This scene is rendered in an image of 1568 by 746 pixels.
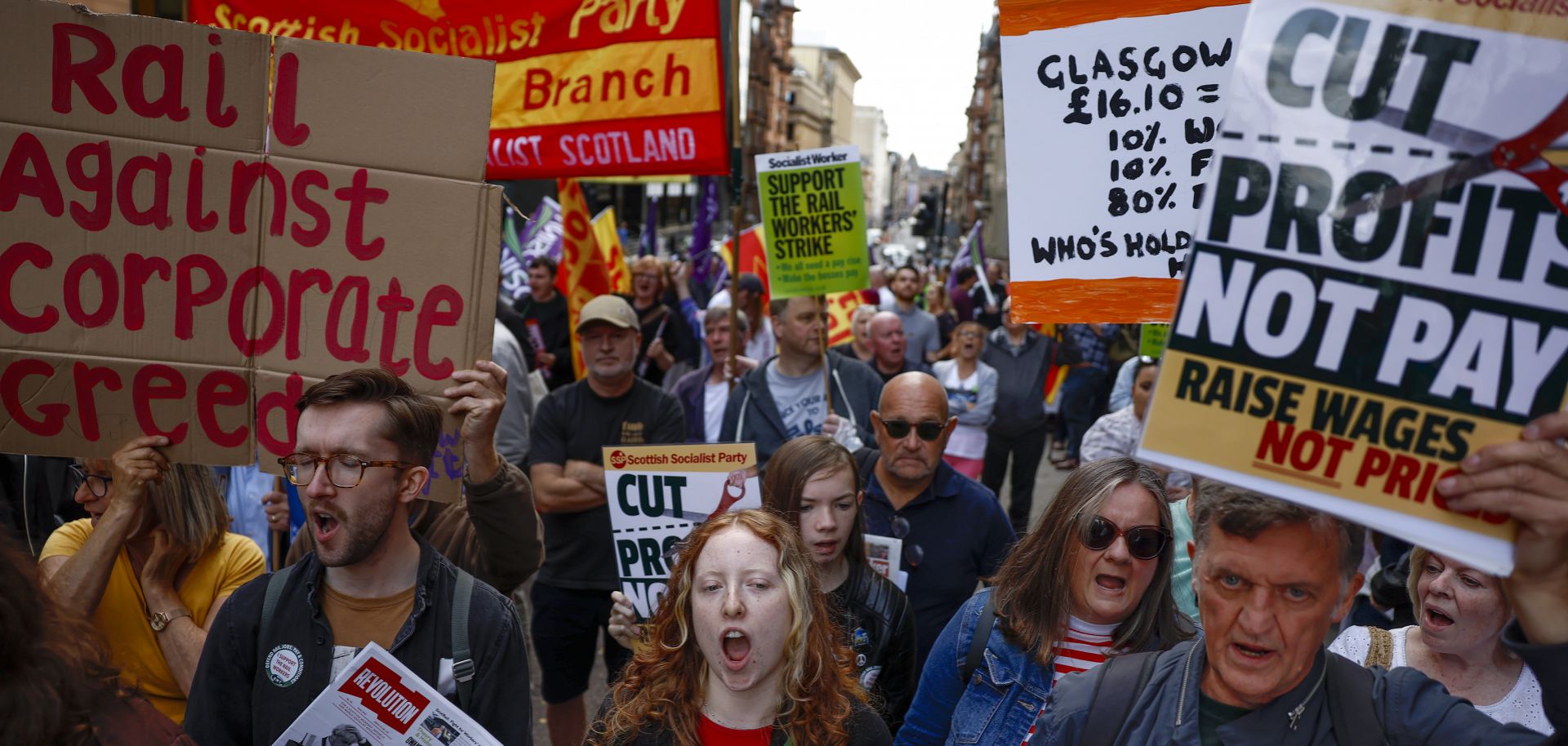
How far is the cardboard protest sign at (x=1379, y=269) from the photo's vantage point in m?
1.67

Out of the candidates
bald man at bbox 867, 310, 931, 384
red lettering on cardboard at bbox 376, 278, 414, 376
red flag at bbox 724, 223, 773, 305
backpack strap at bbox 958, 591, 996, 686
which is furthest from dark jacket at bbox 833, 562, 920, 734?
red flag at bbox 724, 223, 773, 305

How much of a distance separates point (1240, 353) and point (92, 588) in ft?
9.09

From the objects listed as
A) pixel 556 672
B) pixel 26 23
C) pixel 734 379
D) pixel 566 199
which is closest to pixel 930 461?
pixel 556 672

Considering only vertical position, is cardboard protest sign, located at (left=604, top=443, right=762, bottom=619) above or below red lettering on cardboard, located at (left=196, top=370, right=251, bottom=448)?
below

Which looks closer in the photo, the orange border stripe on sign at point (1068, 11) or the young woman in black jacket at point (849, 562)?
the orange border stripe on sign at point (1068, 11)

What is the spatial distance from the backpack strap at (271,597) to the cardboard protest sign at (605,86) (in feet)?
8.69

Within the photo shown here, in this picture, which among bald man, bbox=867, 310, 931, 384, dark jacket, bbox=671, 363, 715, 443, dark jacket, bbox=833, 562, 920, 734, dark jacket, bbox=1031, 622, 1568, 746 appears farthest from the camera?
bald man, bbox=867, 310, 931, 384

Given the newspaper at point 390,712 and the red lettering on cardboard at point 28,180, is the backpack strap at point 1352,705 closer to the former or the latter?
the newspaper at point 390,712

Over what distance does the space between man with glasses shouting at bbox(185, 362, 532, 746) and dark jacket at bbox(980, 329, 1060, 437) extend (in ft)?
21.5

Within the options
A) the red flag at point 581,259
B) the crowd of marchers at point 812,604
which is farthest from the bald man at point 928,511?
the red flag at point 581,259

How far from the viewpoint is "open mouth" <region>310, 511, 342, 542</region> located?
269 centimetres

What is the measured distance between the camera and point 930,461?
173 inches

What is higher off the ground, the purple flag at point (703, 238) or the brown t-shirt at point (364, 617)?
the purple flag at point (703, 238)

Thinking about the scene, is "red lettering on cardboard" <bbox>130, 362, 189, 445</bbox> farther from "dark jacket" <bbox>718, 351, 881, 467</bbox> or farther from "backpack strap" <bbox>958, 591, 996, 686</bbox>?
"dark jacket" <bbox>718, 351, 881, 467</bbox>
